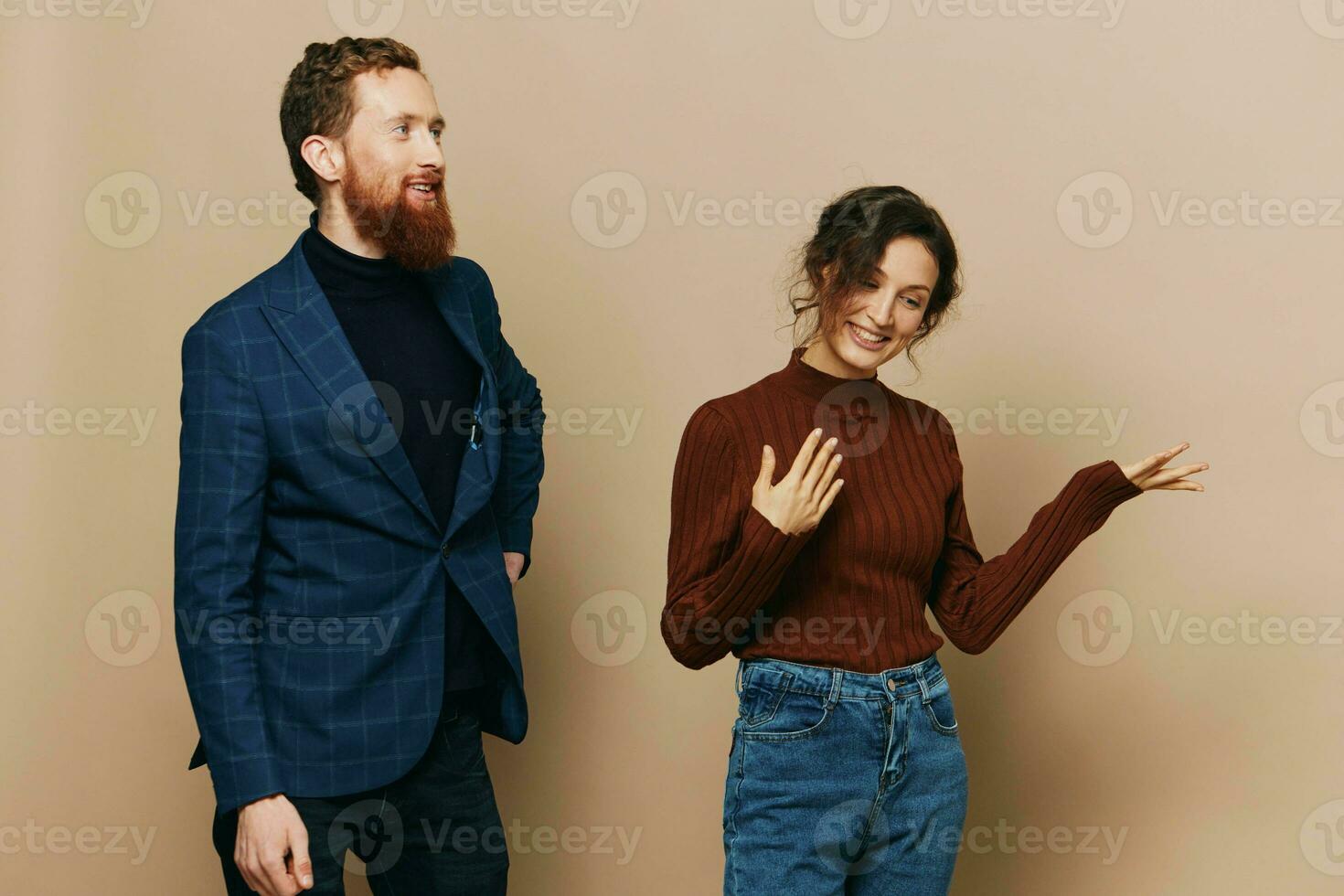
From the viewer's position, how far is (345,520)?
1.62m

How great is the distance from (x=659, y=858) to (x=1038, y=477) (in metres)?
1.01

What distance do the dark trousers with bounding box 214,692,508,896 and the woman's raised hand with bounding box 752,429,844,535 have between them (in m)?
0.51

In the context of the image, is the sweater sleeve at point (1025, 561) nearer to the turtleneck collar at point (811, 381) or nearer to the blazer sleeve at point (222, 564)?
the turtleneck collar at point (811, 381)

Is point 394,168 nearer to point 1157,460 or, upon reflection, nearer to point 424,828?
point 424,828

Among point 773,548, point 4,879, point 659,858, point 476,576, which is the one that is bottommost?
point 4,879

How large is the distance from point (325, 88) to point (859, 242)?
0.69m

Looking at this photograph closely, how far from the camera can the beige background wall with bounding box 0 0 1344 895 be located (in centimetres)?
233

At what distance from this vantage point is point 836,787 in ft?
5.01

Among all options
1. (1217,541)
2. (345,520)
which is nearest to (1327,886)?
(1217,541)

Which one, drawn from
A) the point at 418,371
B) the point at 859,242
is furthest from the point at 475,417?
A: the point at 859,242

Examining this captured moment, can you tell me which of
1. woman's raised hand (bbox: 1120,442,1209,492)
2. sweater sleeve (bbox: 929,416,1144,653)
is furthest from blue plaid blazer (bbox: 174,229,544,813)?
woman's raised hand (bbox: 1120,442,1209,492)

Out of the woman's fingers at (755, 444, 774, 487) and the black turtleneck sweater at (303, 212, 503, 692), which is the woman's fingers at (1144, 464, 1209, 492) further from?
the black turtleneck sweater at (303, 212, 503, 692)

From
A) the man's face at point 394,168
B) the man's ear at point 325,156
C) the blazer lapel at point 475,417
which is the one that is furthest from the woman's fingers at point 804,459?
the man's ear at point 325,156

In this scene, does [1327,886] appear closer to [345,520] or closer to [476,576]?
[476,576]
